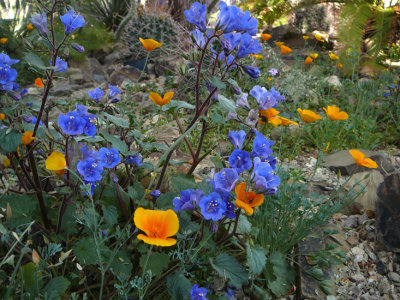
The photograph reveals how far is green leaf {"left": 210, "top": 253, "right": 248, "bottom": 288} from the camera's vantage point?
1.11 metres

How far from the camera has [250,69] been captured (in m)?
1.18

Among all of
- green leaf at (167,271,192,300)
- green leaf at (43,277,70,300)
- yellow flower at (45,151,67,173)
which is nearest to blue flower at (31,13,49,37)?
yellow flower at (45,151,67,173)

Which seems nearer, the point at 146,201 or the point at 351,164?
the point at 146,201

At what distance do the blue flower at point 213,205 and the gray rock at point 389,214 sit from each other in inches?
48.1

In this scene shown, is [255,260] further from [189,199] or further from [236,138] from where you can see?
[236,138]

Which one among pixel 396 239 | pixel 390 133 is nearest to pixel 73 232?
pixel 396 239

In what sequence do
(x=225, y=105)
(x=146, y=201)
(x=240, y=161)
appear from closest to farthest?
(x=240, y=161)
(x=225, y=105)
(x=146, y=201)

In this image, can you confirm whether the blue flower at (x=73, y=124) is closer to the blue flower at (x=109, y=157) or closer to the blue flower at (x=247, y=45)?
the blue flower at (x=109, y=157)

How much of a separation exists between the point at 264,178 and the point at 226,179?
11 centimetres

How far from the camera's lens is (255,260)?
1.08m

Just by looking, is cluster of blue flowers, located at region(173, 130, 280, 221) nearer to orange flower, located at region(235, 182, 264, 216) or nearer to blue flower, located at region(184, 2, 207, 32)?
orange flower, located at region(235, 182, 264, 216)

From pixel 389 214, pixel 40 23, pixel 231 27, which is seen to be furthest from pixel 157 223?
pixel 389 214

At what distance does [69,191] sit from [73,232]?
291 millimetres

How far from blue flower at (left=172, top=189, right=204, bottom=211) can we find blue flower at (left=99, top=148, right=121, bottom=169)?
25 cm
